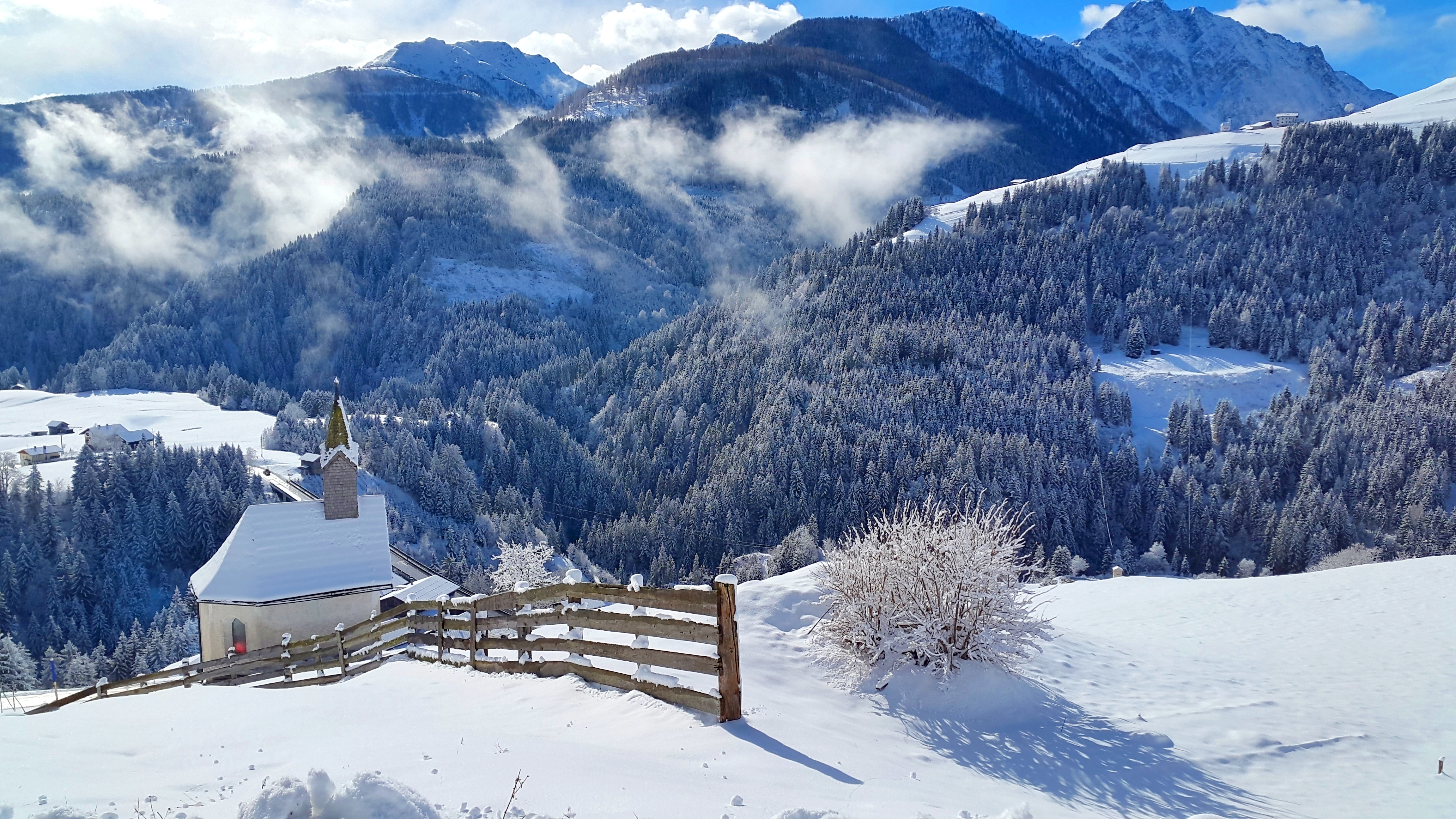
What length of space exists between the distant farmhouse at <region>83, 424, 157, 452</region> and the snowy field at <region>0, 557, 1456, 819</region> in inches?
3534

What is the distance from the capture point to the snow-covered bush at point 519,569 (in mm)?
38500

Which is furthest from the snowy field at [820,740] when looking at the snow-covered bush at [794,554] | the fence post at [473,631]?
the snow-covered bush at [794,554]

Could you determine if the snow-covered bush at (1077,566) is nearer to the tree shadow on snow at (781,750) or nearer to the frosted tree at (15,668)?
the tree shadow on snow at (781,750)

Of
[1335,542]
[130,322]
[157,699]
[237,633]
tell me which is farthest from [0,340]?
[1335,542]

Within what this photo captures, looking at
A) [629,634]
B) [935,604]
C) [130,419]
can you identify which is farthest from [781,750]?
[130,419]

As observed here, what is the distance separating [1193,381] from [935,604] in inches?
3896

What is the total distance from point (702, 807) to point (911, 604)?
20.6 feet

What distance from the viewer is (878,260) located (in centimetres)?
12144

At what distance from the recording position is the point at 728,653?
25.6 ft

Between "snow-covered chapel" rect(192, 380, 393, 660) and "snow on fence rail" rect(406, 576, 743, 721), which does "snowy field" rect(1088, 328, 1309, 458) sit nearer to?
"snow-covered chapel" rect(192, 380, 393, 660)

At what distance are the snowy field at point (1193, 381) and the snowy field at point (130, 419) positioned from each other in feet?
324

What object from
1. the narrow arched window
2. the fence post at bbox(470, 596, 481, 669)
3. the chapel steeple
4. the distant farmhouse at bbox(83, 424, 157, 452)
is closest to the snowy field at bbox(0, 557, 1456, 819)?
the fence post at bbox(470, 596, 481, 669)

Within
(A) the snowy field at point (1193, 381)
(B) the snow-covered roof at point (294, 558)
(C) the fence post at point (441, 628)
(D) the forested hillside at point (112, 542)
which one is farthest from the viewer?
(A) the snowy field at point (1193, 381)

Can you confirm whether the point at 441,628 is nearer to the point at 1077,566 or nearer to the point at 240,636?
the point at 240,636
